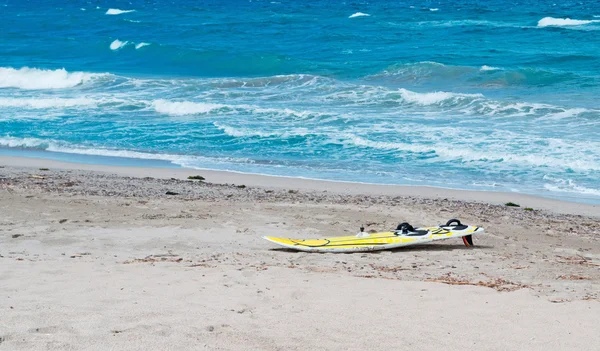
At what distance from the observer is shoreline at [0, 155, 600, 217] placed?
13.1 metres

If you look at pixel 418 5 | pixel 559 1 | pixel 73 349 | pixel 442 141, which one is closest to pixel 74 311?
pixel 73 349

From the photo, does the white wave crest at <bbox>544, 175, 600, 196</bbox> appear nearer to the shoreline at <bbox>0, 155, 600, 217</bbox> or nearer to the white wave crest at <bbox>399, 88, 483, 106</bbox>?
the shoreline at <bbox>0, 155, 600, 217</bbox>

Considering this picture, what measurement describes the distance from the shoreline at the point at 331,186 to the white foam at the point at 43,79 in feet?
46.0

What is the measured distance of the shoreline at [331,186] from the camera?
1308cm

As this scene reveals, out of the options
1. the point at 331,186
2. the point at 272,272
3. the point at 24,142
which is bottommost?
the point at 272,272

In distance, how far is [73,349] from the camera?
4.88 meters

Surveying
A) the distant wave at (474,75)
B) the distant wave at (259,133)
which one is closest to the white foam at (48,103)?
the distant wave at (259,133)

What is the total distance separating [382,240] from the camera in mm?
Result: 9445

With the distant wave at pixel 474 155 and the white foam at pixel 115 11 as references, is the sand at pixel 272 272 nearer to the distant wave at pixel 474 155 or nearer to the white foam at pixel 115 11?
the distant wave at pixel 474 155

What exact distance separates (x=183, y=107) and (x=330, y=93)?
5.48 m

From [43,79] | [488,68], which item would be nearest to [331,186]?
[488,68]

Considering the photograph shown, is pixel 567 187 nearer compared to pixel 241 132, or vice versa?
pixel 567 187

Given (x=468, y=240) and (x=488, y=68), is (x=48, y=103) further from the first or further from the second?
(x=468, y=240)

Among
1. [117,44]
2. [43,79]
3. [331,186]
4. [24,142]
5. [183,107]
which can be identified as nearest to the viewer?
[331,186]
